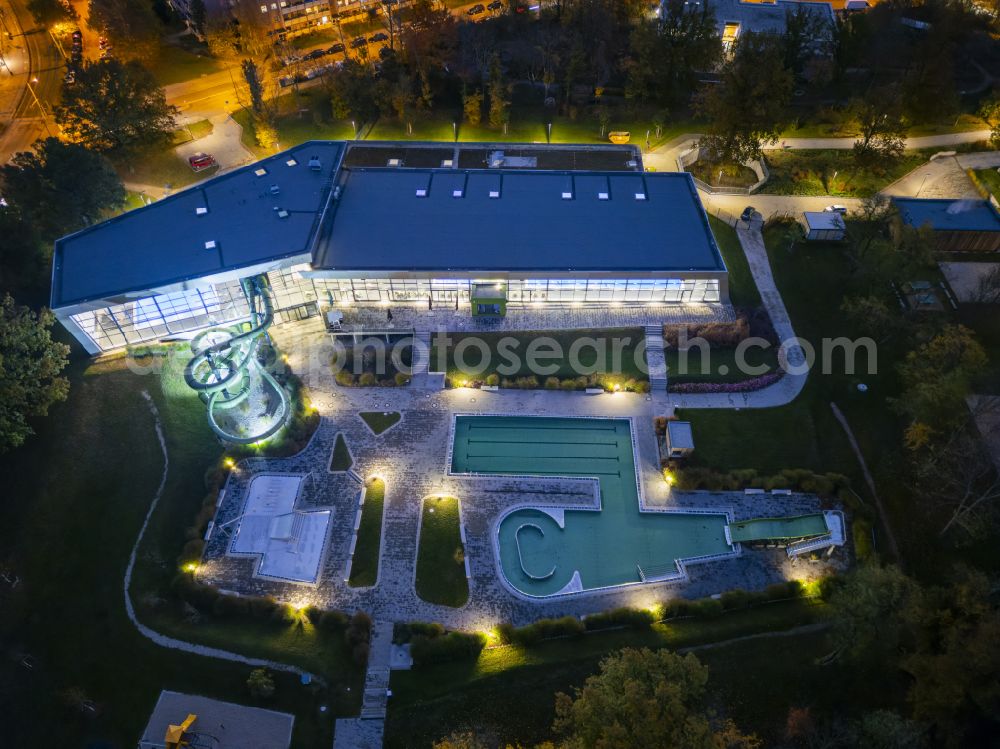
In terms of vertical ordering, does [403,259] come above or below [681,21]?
below

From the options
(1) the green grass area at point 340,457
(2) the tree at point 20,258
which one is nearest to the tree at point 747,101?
(1) the green grass area at point 340,457

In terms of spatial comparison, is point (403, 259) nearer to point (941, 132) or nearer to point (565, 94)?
point (565, 94)

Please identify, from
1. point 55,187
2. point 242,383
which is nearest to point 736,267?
point 242,383

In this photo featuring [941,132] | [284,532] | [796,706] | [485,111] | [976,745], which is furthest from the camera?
[485,111]

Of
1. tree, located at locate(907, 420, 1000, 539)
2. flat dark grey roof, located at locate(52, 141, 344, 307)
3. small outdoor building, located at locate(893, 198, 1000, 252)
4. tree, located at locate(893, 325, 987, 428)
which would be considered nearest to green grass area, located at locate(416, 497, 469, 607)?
flat dark grey roof, located at locate(52, 141, 344, 307)

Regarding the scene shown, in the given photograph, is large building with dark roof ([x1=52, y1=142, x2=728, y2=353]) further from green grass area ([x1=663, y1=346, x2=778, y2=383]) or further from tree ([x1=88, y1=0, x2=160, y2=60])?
tree ([x1=88, y1=0, x2=160, y2=60])

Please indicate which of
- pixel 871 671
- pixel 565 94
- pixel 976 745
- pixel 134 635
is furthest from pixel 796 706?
pixel 565 94

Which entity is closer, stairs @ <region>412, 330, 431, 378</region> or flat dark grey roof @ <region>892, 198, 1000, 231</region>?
stairs @ <region>412, 330, 431, 378</region>
